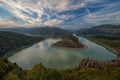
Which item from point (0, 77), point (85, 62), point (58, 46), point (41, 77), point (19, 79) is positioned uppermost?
point (41, 77)

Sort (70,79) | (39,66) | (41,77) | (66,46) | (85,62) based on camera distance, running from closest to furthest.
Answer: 1. (41,77)
2. (39,66)
3. (70,79)
4. (85,62)
5. (66,46)

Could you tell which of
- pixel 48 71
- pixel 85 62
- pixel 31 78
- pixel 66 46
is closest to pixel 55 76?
pixel 48 71

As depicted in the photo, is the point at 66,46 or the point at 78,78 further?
the point at 66,46

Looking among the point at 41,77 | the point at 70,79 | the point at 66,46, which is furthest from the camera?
the point at 66,46

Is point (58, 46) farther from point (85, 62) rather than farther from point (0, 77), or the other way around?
point (0, 77)

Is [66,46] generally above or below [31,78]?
below

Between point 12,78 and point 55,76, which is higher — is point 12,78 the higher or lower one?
the lower one

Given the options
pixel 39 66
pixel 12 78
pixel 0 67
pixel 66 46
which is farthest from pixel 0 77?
pixel 66 46

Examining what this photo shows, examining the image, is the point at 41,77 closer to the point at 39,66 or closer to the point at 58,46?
the point at 39,66

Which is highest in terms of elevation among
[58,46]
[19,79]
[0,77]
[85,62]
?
[19,79]
